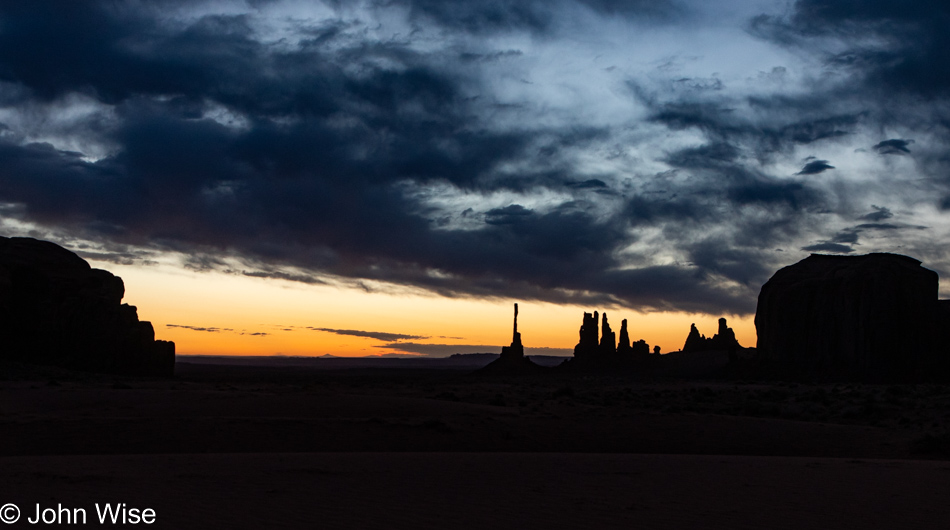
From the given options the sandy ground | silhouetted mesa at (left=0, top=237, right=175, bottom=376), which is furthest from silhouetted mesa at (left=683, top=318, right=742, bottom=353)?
the sandy ground

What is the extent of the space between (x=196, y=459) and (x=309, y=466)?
275cm

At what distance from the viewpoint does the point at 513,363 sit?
356ft

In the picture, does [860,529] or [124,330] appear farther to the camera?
[124,330]

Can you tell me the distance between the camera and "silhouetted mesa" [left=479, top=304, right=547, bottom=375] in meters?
106

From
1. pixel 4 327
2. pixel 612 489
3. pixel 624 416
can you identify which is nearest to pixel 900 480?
pixel 612 489

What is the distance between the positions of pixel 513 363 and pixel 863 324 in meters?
51.6

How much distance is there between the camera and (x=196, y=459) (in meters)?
14.0

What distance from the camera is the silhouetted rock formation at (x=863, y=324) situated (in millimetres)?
74812

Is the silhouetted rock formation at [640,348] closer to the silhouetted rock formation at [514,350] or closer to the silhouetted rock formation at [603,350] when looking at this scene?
the silhouetted rock formation at [603,350]

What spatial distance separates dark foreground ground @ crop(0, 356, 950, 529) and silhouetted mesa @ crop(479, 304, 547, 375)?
78.1 m

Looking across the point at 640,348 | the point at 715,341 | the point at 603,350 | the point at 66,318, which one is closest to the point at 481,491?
the point at 66,318

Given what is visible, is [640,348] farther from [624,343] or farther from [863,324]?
[863,324]

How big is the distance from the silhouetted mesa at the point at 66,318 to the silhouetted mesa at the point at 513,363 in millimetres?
53432

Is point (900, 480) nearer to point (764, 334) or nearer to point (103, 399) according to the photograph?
point (103, 399)
